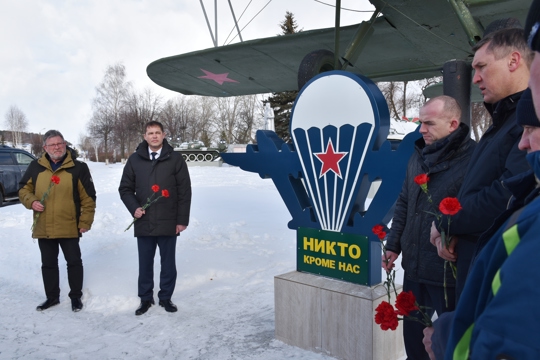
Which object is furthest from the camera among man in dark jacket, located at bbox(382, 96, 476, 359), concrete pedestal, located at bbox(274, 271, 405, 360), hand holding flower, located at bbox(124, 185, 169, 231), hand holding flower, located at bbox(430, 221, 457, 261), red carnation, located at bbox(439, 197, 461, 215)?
hand holding flower, located at bbox(124, 185, 169, 231)

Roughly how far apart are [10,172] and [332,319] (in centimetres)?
1134

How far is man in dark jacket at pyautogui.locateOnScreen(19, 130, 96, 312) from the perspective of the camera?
3.78 m

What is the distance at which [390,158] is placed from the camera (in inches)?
107

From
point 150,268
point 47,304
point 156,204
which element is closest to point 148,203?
point 156,204

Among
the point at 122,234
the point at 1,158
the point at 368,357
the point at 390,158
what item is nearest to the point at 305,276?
the point at 368,357

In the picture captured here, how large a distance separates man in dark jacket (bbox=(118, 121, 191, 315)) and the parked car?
9.04m

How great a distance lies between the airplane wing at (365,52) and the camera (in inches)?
213

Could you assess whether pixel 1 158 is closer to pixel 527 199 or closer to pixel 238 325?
pixel 238 325

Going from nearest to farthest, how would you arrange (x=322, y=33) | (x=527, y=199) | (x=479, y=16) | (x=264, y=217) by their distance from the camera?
(x=527, y=199) → (x=479, y=16) → (x=322, y=33) → (x=264, y=217)

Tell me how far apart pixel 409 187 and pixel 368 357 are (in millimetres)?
1092

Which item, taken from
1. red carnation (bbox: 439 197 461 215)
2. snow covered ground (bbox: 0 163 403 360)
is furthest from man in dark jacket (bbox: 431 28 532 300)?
snow covered ground (bbox: 0 163 403 360)

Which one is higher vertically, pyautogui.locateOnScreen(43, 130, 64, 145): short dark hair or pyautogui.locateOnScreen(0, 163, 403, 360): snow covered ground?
pyautogui.locateOnScreen(43, 130, 64, 145): short dark hair

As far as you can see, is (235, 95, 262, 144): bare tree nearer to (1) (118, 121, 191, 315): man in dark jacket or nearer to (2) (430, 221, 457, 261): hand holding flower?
(1) (118, 121, 191, 315): man in dark jacket

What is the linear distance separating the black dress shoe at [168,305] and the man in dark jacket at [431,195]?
7.01 ft
